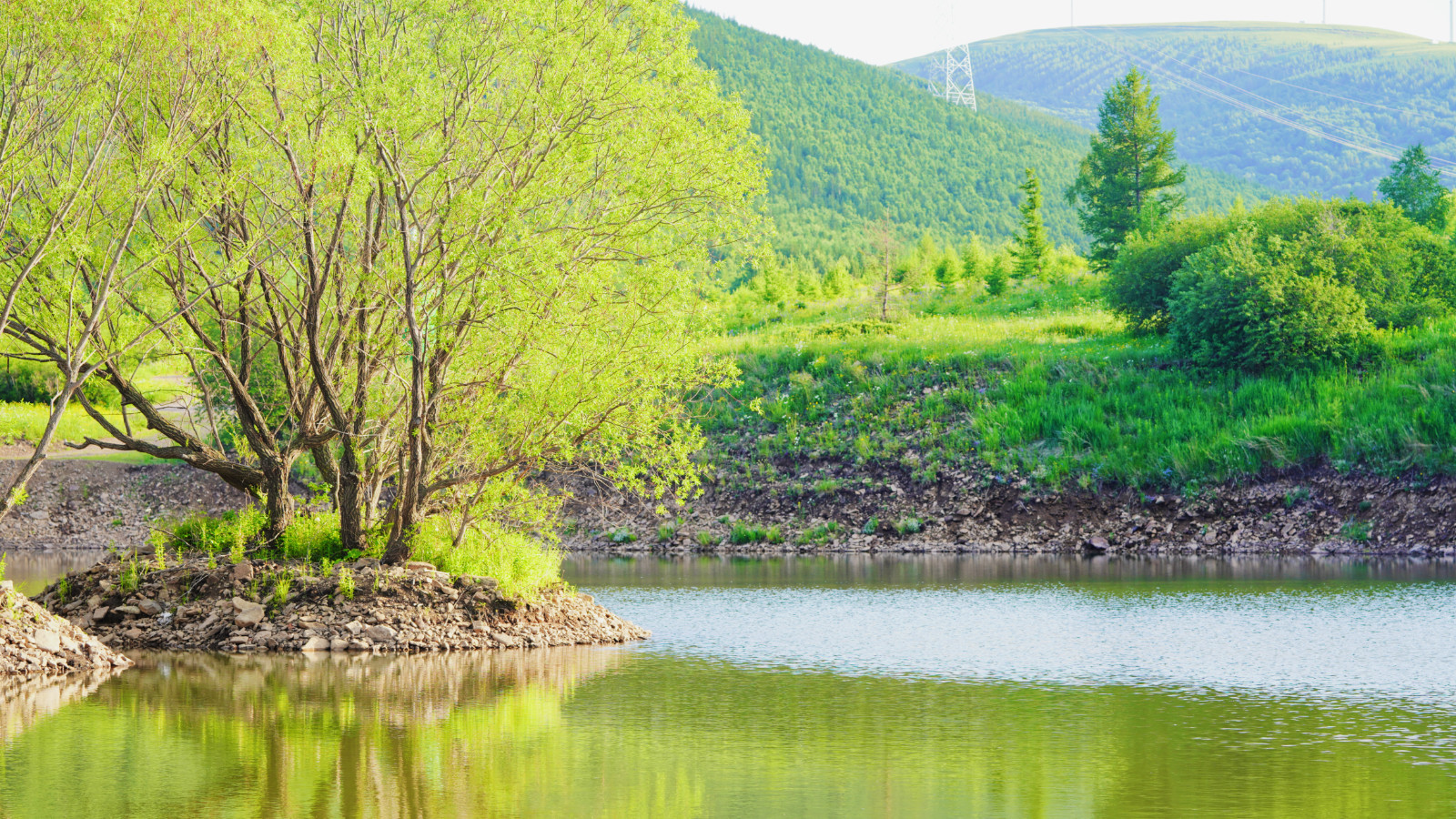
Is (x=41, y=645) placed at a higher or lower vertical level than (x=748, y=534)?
lower

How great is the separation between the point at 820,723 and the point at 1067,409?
3047 centimetres

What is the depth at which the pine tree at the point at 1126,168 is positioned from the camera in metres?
66.4

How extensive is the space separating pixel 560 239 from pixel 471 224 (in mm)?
1630

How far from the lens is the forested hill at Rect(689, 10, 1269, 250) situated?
507 feet

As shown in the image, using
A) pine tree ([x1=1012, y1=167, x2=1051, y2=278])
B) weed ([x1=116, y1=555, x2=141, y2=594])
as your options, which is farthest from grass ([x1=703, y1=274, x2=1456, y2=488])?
weed ([x1=116, y1=555, x2=141, y2=594])

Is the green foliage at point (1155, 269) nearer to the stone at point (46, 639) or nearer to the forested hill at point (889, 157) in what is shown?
the stone at point (46, 639)

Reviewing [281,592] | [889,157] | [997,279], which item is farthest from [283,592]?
[889,157]

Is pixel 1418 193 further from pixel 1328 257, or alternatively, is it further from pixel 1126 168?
pixel 1328 257

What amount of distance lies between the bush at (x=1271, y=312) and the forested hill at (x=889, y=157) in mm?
92941

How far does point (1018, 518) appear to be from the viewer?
3931 cm

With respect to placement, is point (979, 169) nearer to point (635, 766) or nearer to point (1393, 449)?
point (1393, 449)

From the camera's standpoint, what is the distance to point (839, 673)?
685 inches

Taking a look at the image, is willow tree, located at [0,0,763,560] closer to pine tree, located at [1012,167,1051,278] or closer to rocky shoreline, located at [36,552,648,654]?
rocky shoreline, located at [36,552,648,654]

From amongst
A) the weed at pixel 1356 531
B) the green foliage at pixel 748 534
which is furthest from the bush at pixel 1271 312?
the green foliage at pixel 748 534
